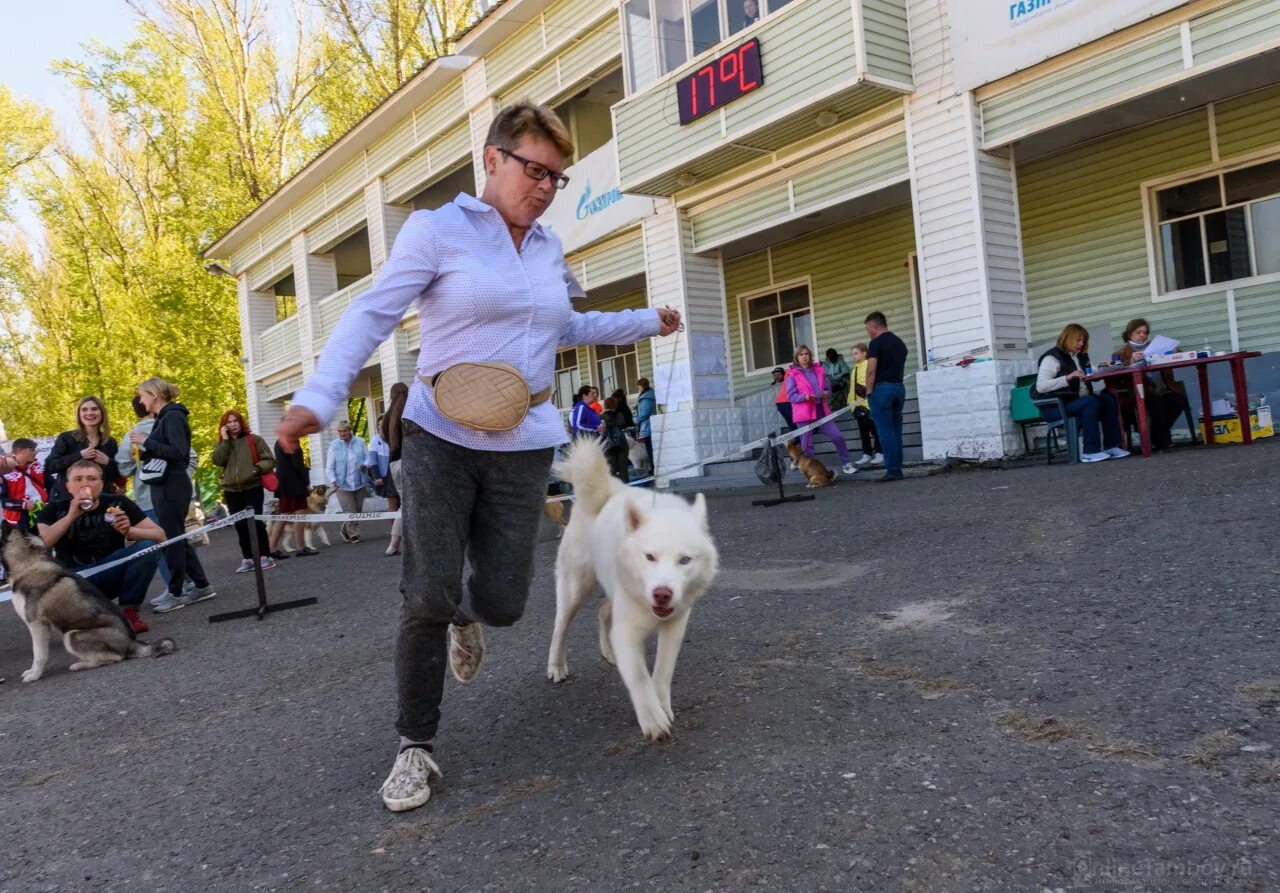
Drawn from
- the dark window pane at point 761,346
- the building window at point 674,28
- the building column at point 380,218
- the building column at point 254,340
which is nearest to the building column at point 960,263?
the building window at point 674,28

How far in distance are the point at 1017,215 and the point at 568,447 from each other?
965 centimetres

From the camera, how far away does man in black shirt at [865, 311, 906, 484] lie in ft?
34.9

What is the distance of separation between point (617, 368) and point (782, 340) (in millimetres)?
4657

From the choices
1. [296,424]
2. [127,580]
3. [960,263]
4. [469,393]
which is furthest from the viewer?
[960,263]

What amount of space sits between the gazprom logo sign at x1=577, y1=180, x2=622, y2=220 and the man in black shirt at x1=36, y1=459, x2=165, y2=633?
34.6ft

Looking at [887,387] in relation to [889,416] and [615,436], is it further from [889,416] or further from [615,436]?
[615,436]

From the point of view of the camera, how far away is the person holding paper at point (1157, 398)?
33.5 feet

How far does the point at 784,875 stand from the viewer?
7.20 feet

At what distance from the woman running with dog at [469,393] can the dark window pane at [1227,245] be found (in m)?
11.2

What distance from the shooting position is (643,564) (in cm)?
317

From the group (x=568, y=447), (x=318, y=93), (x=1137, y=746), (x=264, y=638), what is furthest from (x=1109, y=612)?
(x=318, y=93)

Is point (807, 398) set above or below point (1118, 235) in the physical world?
below

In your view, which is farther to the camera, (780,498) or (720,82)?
(720,82)

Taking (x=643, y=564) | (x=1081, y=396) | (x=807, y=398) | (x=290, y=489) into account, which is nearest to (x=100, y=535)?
(x=290, y=489)
